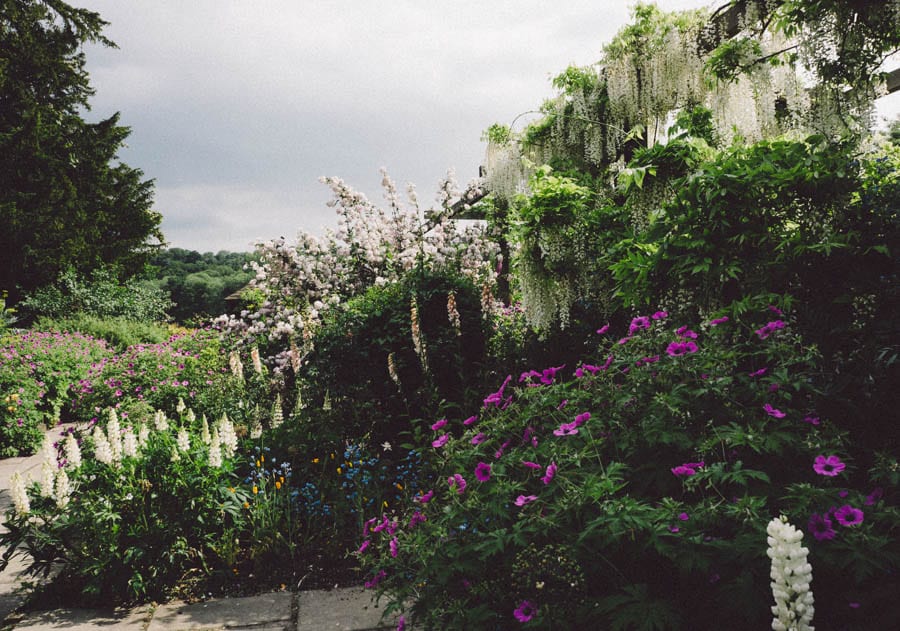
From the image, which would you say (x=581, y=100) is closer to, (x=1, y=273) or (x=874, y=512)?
(x=874, y=512)

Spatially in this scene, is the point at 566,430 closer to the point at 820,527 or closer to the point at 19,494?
the point at 820,527

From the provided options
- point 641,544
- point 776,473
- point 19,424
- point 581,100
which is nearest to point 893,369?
point 776,473

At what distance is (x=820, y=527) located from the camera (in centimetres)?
147

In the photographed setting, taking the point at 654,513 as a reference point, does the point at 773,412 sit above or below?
above

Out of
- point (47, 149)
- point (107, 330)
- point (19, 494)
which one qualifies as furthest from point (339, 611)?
point (47, 149)

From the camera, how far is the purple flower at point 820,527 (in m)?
1.45

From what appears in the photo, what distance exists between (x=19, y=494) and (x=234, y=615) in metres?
1.20

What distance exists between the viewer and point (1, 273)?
16234 mm

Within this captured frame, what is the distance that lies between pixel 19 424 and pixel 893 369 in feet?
25.8

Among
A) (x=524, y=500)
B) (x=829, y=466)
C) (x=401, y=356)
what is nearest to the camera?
(x=829, y=466)

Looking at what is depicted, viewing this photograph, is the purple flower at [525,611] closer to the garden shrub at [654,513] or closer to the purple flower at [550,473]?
the garden shrub at [654,513]

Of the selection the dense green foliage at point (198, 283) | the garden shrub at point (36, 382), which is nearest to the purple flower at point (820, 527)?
the garden shrub at point (36, 382)

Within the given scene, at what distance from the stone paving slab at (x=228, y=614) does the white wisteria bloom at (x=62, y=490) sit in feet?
2.33

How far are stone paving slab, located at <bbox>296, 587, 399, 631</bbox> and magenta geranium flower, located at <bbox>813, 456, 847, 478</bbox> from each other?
1.82 metres
